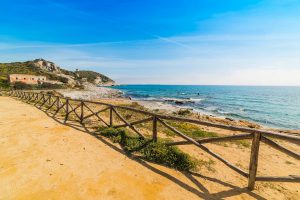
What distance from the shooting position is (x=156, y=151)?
7.16 meters

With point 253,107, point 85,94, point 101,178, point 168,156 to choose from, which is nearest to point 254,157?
point 168,156

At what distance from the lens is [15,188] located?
4.79 metres

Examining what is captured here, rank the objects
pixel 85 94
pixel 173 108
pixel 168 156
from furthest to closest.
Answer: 1. pixel 85 94
2. pixel 173 108
3. pixel 168 156

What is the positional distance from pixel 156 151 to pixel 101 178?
7.92 feet

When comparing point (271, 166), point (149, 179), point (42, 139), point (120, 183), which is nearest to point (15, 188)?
point (120, 183)

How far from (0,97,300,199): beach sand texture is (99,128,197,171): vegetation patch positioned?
0.40 meters

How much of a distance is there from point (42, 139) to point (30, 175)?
3637 mm

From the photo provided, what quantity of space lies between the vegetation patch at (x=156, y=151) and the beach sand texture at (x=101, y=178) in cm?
40

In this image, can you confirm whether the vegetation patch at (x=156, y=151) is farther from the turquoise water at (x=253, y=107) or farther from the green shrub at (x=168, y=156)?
the turquoise water at (x=253, y=107)

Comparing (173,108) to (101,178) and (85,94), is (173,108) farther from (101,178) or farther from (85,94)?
(85,94)

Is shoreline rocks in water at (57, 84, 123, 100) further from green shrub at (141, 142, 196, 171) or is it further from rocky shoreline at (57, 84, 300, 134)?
green shrub at (141, 142, 196, 171)

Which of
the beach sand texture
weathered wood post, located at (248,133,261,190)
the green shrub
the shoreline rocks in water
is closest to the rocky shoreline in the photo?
the shoreline rocks in water

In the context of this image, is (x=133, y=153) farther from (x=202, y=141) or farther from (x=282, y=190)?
(x=282, y=190)

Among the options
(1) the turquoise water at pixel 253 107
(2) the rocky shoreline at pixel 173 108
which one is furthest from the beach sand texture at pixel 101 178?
(1) the turquoise water at pixel 253 107
